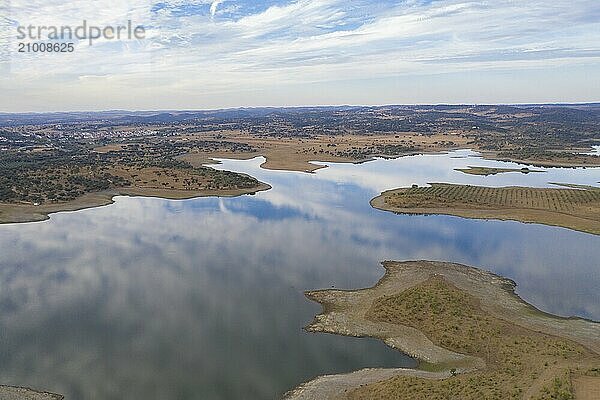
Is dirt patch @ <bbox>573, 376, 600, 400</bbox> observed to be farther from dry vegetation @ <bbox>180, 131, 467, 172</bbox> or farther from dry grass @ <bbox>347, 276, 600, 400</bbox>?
dry vegetation @ <bbox>180, 131, 467, 172</bbox>

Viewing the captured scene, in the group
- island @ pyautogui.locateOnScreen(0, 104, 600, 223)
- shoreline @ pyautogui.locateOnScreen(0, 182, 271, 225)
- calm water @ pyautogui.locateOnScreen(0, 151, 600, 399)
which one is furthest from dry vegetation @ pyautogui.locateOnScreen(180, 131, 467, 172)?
calm water @ pyautogui.locateOnScreen(0, 151, 600, 399)

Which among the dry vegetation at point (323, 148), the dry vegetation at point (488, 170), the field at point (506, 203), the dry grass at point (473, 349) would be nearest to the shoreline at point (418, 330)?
the dry grass at point (473, 349)

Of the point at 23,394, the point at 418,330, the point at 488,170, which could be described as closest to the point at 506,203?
the point at 488,170

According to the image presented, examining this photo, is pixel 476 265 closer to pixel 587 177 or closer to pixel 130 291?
pixel 130 291

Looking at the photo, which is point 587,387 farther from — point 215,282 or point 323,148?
point 323,148

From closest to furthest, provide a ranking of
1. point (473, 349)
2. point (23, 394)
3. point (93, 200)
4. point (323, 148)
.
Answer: point (23, 394) < point (473, 349) < point (93, 200) < point (323, 148)

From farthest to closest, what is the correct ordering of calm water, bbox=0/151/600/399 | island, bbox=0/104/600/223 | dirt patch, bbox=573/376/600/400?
island, bbox=0/104/600/223
calm water, bbox=0/151/600/399
dirt patch, bbox=573/376/600/400
